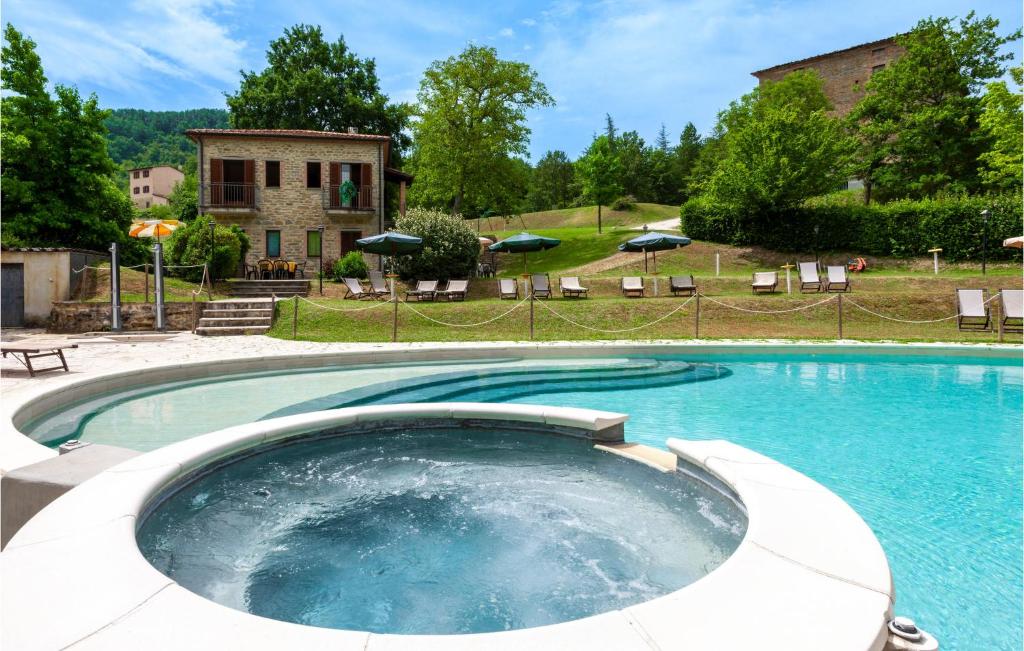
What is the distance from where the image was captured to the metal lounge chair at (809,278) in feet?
59.0

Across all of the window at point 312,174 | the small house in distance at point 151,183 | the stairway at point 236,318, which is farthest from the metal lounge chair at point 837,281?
the small house in distance at point 151,183

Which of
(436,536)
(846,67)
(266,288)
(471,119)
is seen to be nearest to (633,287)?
(266,288)

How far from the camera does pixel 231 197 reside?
25.7 metres

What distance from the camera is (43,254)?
16.1 meters

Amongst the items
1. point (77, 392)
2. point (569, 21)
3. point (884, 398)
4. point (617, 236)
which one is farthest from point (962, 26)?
point (77, 392)

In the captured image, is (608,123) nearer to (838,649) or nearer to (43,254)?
(43,254)

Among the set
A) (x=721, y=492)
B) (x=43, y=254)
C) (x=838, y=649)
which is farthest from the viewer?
(x=43, y=254)

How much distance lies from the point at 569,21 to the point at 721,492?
38.1ft

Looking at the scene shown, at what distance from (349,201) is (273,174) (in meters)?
3.73

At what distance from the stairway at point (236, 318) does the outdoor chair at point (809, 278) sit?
643 inches

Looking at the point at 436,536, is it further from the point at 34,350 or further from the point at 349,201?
the point at 349,201

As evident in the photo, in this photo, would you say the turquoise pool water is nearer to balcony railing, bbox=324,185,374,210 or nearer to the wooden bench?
the wooden bench

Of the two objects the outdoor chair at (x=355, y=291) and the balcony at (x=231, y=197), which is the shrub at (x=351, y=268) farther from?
the balcony at (x=231, y=197)

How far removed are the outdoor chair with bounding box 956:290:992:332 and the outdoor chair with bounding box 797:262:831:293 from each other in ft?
12.2
